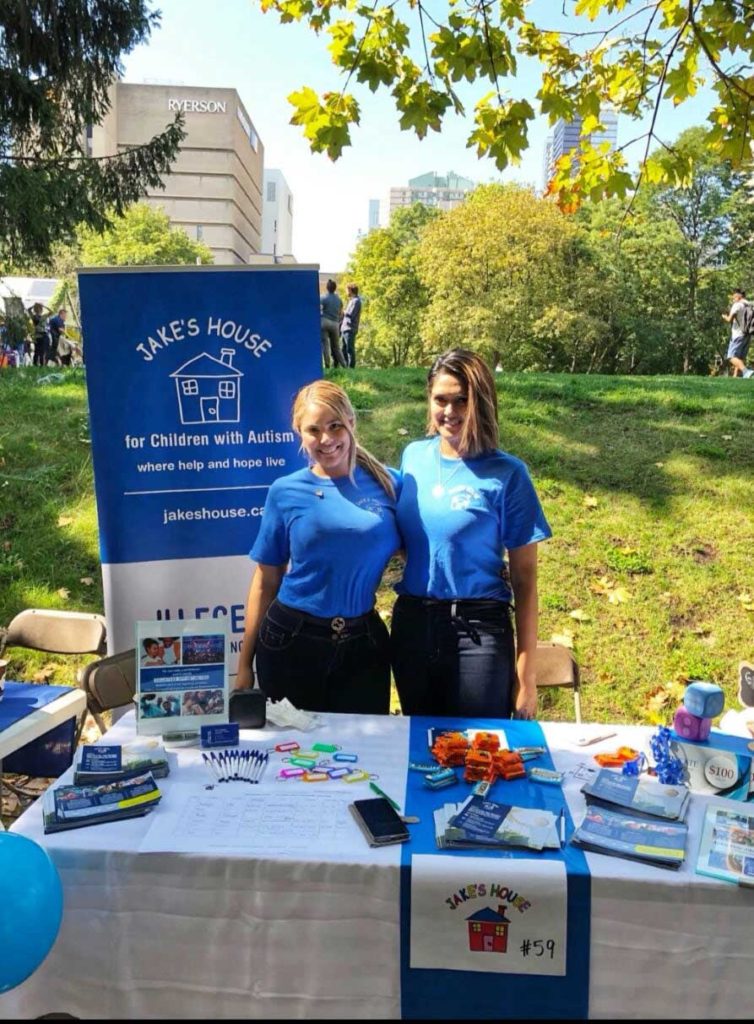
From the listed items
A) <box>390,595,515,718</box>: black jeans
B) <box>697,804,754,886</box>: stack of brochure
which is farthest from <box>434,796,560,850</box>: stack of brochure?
<box>390,595,515,718</box>: black jeans

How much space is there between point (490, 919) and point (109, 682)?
66.6 inches

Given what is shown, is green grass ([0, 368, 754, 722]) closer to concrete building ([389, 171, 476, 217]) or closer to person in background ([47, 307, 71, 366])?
person in background ([47, 307, 71, 366])

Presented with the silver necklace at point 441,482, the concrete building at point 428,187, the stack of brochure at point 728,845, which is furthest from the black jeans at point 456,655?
the concrete building at point 428,187

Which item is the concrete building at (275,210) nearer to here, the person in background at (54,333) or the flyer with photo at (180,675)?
the person in background at (54,333)

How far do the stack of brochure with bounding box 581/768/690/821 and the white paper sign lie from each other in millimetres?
309

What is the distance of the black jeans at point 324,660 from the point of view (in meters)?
2.31

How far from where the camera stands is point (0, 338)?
28.1ft

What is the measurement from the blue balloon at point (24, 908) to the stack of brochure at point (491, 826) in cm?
76

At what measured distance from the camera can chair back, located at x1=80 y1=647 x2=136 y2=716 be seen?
2.66m

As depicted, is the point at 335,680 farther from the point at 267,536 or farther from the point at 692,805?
the point at 692,805

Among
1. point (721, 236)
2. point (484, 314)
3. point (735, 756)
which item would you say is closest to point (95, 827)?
point (735, 756)

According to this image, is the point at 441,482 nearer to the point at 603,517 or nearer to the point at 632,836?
the point at 632,836

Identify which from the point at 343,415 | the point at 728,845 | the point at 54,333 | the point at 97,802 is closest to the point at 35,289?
the point at 54,333

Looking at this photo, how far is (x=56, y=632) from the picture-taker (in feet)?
11.0
